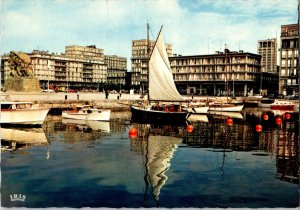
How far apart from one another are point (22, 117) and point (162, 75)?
20004 mm

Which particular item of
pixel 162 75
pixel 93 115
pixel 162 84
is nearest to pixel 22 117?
pixel 93 115

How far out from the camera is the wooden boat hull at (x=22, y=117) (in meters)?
40.7

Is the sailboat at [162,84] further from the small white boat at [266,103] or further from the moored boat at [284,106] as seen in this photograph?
the small white boat at [266,103]

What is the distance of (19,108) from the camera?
136 ft

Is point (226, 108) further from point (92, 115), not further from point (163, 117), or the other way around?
point (92, 115)

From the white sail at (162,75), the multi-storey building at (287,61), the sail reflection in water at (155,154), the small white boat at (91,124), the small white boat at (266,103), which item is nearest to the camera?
the sail reflection in water at (155,154)

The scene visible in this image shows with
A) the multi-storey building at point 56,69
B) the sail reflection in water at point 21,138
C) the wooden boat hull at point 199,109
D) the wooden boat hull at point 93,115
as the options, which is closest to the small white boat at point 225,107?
the wooden boat hull at point 199,109

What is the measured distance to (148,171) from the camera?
21.3 meters

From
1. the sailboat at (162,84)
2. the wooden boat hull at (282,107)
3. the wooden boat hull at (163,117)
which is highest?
the sailboat at (162,84)

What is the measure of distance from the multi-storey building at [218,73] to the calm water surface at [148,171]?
102245mm

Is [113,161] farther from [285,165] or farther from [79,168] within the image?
[285,165]

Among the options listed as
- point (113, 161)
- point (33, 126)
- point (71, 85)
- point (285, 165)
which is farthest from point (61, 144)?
point (71, 85)

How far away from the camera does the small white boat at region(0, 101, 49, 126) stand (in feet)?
133

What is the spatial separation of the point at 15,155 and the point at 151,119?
2864 centimetres
